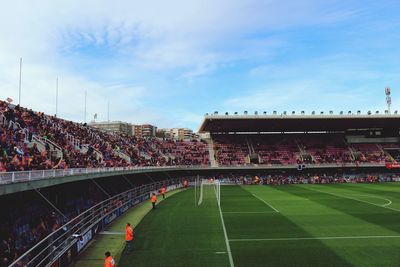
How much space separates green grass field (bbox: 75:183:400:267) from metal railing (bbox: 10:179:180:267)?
3.88ft

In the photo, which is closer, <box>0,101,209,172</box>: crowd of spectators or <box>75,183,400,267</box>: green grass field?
<box>75,183,400,267</box>: green grass field

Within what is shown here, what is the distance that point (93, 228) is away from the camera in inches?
804

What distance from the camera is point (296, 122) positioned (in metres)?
61.2

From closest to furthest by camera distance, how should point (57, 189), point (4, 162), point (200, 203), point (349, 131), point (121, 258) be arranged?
point (4, 162) < point (121, 258) < point (57, 189) < point (200, 203) < point (349, 131)

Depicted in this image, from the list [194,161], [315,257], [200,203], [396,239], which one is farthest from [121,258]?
[194,161]

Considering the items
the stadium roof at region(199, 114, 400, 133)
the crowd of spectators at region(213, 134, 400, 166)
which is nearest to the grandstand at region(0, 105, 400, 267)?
the stadium roof at region(199, 114, 400, 133)

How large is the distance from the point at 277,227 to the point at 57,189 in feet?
41.6

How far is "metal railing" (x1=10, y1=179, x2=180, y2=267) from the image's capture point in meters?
13.1

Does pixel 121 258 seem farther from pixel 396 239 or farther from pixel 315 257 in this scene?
pixel 396 239

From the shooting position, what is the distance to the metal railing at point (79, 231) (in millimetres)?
13077

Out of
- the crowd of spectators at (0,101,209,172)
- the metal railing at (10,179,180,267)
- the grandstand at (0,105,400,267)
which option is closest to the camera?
the metal railing at (10,179,180,267)

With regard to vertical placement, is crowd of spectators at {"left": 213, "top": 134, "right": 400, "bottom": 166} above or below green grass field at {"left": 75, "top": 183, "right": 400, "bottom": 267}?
above

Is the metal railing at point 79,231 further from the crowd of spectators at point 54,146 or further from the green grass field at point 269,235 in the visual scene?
the crowd of spectators at point 54,146

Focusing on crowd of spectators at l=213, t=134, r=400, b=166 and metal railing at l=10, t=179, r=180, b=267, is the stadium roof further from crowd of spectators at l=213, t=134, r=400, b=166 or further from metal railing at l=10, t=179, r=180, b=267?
metal railing at l=10, t=179, r=180, b=267
